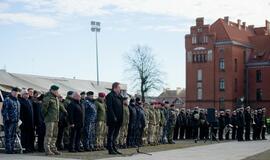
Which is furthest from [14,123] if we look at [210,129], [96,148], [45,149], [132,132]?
[210,129]

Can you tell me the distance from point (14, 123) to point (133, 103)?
606 cm

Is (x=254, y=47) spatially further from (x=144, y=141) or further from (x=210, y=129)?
(x=144, y=141)

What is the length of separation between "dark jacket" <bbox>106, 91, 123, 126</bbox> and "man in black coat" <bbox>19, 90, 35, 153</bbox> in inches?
93.4

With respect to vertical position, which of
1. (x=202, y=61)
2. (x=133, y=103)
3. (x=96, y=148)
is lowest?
(x=96, y=148)

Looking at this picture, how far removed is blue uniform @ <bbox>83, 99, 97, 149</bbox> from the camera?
A: 17406mm

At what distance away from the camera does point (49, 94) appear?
15.7 meters

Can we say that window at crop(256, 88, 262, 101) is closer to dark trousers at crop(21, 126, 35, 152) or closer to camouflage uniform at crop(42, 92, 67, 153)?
dark trousers at crop(21, 126, 35, 152)

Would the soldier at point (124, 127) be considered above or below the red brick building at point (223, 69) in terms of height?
below

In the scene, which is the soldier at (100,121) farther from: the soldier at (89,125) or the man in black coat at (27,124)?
the man in black coat at (27,124)

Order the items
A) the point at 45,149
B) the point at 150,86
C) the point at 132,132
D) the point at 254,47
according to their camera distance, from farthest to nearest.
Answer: the point at 254,47 < the point at 150,86 < the point at 132,132 < the point at 45,149

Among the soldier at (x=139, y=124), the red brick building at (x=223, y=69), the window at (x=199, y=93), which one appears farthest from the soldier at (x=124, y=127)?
the window at (x=199, y=93)

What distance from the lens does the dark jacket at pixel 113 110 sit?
1614 cm

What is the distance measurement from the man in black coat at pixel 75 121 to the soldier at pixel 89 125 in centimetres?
49

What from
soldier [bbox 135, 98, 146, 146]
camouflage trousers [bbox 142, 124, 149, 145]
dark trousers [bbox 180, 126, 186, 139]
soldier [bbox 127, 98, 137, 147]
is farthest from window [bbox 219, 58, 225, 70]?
soldier [bbox 127, 98, 137, 147]
